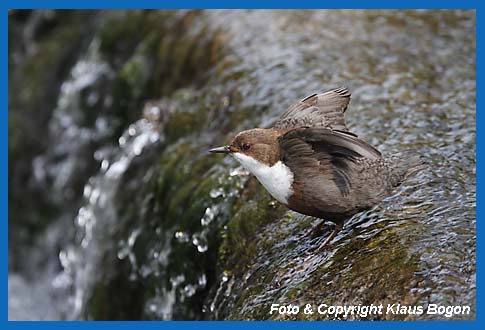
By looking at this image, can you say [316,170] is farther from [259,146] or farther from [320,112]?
[320,112]

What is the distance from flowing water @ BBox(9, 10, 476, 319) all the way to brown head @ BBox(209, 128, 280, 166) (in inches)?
27.0

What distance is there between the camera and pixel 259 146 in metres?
4.67

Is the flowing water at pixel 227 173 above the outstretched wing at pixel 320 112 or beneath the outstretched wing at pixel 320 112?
beneath

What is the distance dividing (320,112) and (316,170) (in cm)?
62

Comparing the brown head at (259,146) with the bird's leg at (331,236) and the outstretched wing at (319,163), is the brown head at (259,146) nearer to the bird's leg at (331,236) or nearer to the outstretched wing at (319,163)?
the outstretched wing at (319,163)

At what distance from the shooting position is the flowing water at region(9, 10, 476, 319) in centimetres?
455

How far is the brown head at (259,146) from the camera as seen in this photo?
462cm

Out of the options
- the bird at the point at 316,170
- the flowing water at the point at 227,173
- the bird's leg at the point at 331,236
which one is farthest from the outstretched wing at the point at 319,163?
the flowing water at the point at 227,173

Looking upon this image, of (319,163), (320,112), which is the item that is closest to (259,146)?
(319,163)

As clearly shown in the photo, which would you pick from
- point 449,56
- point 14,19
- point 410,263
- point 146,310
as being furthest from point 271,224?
point 14,19

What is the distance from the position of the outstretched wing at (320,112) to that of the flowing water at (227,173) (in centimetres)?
64

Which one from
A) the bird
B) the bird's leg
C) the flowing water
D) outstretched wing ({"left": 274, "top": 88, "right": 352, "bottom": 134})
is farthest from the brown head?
the flowing water

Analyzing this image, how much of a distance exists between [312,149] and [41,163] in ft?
23.6

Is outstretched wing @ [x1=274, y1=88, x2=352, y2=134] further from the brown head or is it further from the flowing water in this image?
the flowing water
